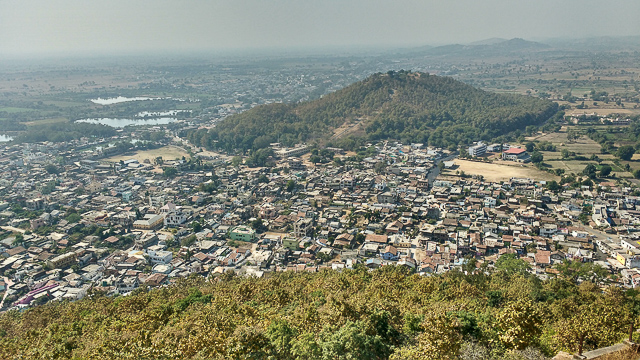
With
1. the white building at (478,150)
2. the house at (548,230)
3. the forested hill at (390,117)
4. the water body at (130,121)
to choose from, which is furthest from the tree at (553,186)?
the water body at (130,121)

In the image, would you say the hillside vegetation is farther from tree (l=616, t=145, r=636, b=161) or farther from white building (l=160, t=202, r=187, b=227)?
tree (l=616, t=145, r=636, b=161)

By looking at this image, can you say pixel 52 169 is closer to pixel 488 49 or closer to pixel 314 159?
pixel 314 159

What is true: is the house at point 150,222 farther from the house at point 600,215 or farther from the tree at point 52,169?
the house at point 600,215

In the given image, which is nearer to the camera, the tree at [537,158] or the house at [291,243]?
the house at [291,243]

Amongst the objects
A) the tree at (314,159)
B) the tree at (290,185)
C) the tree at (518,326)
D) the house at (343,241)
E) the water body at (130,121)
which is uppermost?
the tree at (518,326)

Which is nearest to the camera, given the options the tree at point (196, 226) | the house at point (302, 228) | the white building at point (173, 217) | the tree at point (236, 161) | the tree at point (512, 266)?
the tree at point (512, 266)

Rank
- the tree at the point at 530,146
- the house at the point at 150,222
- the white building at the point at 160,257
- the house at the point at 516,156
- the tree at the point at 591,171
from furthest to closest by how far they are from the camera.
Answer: the tree at the point at 530,146 < the house at the point at 516,156 < the tree at the point at 591,171 < the house at the point at 150,222 < the white building at the point at 160,257

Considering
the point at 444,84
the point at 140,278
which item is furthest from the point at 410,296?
the point at 444,84
